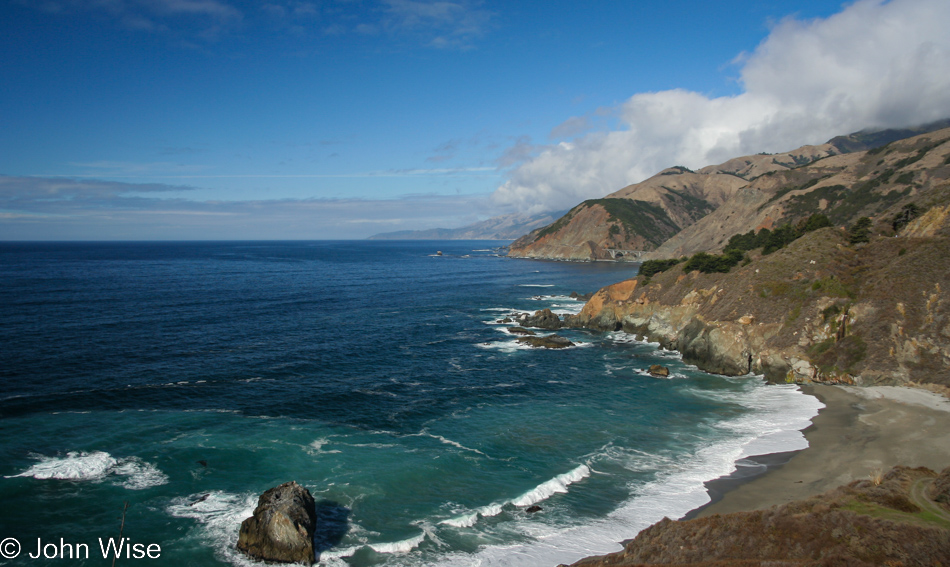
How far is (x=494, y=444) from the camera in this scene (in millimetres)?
30516

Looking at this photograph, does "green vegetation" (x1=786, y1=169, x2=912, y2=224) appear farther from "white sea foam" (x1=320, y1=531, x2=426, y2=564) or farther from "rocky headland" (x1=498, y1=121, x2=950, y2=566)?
"white sea foam" (x1=320, y1=531, x2=426, y2=564)

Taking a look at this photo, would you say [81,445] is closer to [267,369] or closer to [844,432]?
[267,369]

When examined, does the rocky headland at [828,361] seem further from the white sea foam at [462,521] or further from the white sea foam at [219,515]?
the white sea foam at [219,515]

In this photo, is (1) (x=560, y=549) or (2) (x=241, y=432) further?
(2) (x=241, y=432)

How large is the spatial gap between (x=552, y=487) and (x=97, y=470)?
2384cm

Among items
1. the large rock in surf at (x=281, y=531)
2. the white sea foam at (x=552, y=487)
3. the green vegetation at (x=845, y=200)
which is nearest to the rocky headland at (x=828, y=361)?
the white sea foam at (x=552, y=487)

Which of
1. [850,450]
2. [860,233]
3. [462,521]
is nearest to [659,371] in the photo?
[850,450]

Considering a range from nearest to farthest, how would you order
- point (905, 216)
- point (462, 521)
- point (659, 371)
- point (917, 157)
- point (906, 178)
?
point (462, 521), point (659, 371), point (905, 216), point (906, 178), point (917, 157)

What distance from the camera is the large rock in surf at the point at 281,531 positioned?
1928 centimetres

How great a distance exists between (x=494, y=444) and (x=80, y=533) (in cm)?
2046

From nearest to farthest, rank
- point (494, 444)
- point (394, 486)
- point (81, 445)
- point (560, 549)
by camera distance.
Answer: point (560, 549)
point (394, 486)
point (81, 445)
point (494, 444)

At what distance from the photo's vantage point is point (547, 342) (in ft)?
186

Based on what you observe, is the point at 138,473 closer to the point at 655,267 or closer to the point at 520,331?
the point at 520,331

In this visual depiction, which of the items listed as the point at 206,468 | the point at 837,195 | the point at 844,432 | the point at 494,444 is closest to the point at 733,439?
the point at 844,432
